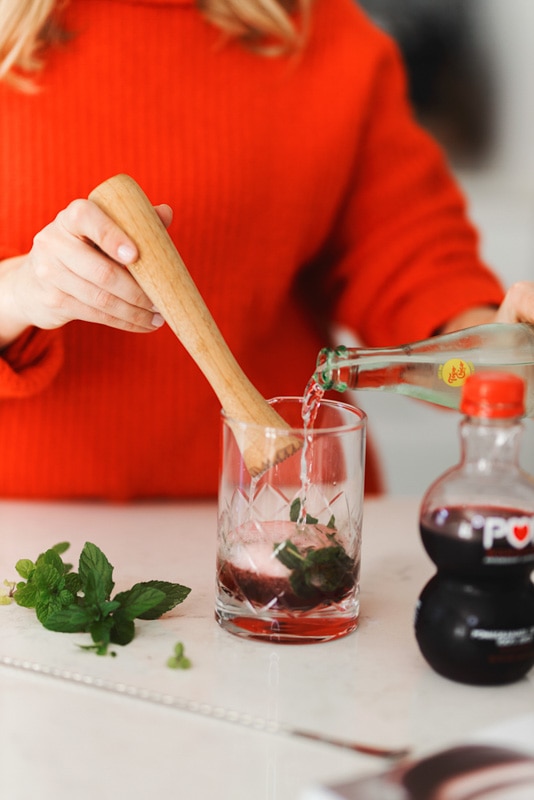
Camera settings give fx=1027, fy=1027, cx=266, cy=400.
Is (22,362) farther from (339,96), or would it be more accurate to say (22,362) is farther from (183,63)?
(339,96)

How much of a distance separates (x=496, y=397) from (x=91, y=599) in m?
0.33

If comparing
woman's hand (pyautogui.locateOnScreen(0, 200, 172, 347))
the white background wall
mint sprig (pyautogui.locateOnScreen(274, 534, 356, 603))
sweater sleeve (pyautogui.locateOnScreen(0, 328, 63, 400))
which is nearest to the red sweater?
sweater sleeve (pyautogui.locateOnScreen(0, 328, 63, 400))

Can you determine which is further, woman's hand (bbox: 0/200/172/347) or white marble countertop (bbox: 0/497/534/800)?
woman's hand (bbox: 0/200/172/347)

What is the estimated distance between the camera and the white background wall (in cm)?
250

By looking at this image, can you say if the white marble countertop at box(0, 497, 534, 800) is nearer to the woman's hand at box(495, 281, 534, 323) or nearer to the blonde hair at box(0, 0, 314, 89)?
the woman's hand at box(495, 281, 534, 323)

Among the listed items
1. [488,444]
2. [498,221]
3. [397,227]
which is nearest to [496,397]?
[488,444]

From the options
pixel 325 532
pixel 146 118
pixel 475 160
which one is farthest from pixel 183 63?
pixel 475 160

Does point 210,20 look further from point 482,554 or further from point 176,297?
point 482,554

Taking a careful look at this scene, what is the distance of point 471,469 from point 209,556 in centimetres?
33

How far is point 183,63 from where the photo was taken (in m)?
1.19

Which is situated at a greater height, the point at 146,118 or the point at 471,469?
the point at 146,118

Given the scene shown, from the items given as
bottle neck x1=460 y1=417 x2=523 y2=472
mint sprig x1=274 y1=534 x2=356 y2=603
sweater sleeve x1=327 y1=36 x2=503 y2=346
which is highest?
sweater sleeve x1=327 y1=36 x2=503 y2=346

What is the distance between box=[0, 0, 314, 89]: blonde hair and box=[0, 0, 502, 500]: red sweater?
0.7 inches

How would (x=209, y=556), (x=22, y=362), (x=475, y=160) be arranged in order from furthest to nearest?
1. (x=475, y=160)
2. (x=22, y=362)
3. (x=209, y=556)
